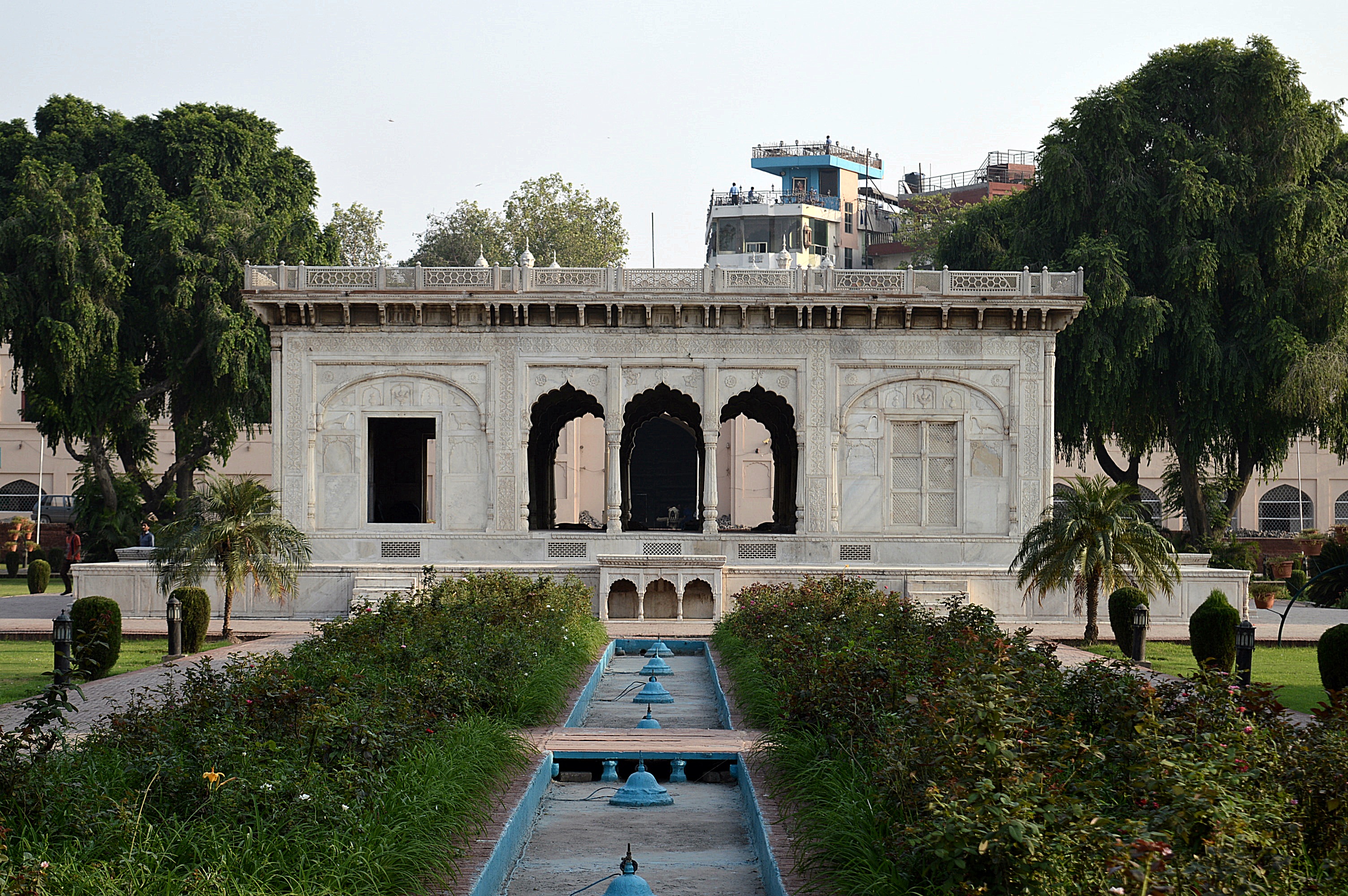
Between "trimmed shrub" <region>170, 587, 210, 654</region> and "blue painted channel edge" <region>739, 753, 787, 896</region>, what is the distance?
39.4ft

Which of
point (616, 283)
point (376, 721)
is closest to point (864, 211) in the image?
point (616, 283)

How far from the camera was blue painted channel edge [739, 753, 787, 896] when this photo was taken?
24.9 ft

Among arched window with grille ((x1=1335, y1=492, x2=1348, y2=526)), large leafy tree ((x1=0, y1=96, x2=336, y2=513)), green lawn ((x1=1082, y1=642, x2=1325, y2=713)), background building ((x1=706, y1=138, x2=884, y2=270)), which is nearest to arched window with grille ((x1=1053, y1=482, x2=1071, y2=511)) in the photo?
green lawn ((x1=1082, y1=642, x2=1325, y2=713))

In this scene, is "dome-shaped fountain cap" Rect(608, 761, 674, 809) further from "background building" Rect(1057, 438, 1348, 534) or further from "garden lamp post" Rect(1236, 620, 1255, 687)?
"background building" Rect(1057, 438, 1348, 534)

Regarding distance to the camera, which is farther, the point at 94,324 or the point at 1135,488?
the point at 94,324

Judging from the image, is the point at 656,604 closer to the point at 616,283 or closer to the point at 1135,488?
the point at 616,283

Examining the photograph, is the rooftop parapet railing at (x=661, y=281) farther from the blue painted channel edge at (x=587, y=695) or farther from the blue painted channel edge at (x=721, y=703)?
the blue painted channel edge at (x=721, y=703)

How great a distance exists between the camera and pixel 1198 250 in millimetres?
34812

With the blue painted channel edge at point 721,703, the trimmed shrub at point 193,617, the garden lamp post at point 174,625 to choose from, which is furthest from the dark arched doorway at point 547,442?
the blue painted channel edge at point 721,703

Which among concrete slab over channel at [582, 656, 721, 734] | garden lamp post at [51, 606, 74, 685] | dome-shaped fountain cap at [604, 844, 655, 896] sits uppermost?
garden lamp post at [51, 606, 74, 685]

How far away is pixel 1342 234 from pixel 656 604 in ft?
76.8

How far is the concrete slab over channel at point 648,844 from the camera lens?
8258 millimetres

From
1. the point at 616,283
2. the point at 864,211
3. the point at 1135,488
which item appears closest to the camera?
the point at 1135,488

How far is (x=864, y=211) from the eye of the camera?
269 feet
